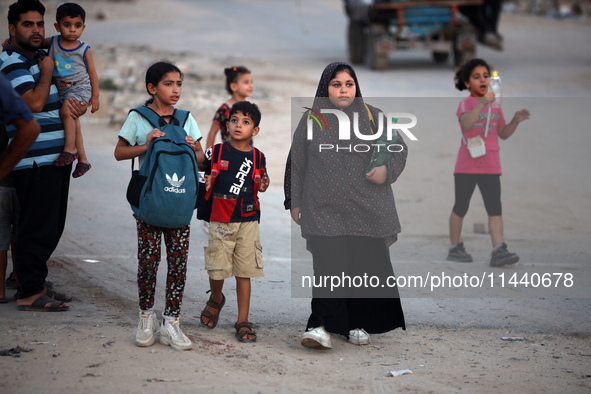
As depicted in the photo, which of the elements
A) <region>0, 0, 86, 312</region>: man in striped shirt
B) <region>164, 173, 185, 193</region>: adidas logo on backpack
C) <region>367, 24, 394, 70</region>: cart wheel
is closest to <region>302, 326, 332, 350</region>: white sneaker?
<region>164, 173, 185, 193</region>: adidas logo on backpack

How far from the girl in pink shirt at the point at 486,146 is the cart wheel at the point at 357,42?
14052 mm

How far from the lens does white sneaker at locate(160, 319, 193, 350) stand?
13.5 ft

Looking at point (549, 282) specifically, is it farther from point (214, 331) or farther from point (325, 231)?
point (214, 331)

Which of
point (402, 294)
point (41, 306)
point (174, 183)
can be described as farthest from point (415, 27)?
point (174, 183)

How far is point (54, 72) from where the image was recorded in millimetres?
4695

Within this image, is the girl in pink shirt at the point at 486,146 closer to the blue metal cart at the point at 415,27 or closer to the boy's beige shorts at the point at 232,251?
the boy's beige shorts at the point at 232,251

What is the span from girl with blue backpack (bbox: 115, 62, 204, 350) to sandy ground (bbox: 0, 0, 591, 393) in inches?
5.4

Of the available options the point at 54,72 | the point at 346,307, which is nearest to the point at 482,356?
the point at 346,307

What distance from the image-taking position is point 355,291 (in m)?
4.41

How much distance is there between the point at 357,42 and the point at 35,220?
1709cm

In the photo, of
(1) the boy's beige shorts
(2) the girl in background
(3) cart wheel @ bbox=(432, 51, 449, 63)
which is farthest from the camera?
(3) cart wheel @ bbox=(432, 51, 449, 63)

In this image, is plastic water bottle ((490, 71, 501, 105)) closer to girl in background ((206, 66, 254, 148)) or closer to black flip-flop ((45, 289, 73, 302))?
girl in background ((206, 66, 254, 148))

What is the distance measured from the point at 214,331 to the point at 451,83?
14.3 m

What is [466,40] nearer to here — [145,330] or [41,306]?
[41,306]
